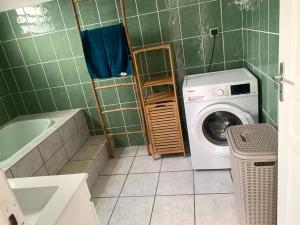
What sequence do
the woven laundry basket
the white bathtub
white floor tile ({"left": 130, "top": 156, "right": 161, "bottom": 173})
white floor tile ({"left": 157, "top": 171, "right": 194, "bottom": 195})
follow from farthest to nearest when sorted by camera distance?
the white bathtub
white floor tile ({"left": 130, "top": 156, "right": 161, "bottom": 173})
white floor tile ({"left": 157, "top": 171, "right": 194, "bottom": 195})
the woven laundry basket

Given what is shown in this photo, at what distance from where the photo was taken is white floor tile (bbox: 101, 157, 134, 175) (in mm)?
2525

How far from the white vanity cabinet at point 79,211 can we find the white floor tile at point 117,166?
1.41 m

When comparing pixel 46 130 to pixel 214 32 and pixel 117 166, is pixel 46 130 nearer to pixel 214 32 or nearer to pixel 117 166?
pixel 117 166

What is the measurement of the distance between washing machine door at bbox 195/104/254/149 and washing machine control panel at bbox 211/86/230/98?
3.3 inches

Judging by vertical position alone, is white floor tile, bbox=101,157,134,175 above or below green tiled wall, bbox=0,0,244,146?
below

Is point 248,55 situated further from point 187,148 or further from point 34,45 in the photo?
point 34,45

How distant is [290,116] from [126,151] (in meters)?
2.12

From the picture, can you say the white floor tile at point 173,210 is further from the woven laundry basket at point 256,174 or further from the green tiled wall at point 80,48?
the green tiled wall at point 80,48

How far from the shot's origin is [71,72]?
277 cm

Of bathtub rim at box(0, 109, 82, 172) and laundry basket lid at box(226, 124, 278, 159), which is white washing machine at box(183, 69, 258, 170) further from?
bathtub rim at box(0, 109, 82, 172)

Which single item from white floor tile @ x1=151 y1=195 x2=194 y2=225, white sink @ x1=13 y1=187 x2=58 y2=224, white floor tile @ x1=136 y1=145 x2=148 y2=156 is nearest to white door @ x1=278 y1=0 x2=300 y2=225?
white floor tile @ x1=151 y1=195 x2=194 y2=225

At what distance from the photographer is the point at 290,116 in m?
1.03

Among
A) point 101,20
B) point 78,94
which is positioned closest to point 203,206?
point 78,94

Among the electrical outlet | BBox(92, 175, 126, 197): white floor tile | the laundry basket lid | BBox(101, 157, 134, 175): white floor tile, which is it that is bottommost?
BBox(92, 175, 126, 197): white floor tile
